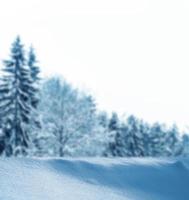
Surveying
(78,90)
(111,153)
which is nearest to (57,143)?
(78,90)

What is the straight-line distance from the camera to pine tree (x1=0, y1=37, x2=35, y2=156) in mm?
24688

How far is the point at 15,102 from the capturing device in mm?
24938

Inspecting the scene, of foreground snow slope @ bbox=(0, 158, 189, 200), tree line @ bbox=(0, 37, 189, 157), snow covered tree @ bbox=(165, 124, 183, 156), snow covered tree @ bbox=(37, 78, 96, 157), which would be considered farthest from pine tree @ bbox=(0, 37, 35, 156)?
snow covered tree @ bbox=(165, 124, 183, 156)

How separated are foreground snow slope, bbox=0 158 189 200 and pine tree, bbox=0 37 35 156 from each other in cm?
2079

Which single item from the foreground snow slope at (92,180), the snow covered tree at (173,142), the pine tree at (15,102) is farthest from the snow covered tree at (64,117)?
the snow covered tree at (173,142)

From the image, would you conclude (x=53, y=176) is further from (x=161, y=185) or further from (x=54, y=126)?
(x=54, y=126)

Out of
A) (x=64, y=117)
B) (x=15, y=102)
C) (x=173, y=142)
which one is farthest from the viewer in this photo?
(x=173, y=142)

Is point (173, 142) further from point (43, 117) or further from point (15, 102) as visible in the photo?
point (15, 102)

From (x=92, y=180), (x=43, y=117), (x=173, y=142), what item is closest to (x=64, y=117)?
(x=43, y=117)

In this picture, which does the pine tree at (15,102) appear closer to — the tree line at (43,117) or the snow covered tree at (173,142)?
the tree line at (43,117)

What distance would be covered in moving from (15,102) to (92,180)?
73.3 ft

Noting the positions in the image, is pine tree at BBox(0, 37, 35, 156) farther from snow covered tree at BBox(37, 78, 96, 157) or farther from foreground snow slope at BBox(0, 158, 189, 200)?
foreground snow slope at BBox(0, 158, 189, 200)

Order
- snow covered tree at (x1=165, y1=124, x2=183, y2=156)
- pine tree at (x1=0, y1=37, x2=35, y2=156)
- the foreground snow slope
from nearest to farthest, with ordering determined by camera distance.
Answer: the foreground snow slope → pine tree at (x1=0, y1=37, x2=35, y2=156) → snow covered tree at (x1=165, y1=124, x2=183, y2=156)

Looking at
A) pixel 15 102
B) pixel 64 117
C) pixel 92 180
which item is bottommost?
pixel 92 180
